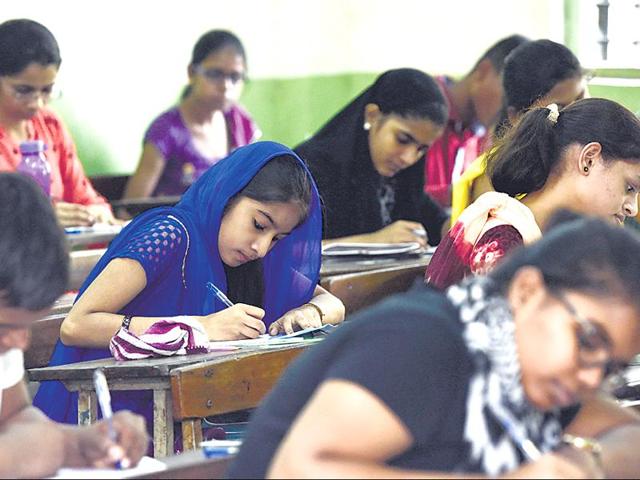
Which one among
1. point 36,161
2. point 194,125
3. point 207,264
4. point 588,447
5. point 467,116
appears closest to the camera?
point 588,447

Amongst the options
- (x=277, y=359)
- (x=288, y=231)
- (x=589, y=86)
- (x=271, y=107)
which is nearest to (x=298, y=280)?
(x=288, y=231)

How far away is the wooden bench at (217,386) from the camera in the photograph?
252 centimetres

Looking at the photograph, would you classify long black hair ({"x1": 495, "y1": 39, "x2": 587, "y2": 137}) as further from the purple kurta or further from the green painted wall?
the green painted wall

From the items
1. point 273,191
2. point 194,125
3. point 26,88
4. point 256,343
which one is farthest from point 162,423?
point 194,125

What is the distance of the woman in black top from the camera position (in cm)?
441

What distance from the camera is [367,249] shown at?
4.19 m

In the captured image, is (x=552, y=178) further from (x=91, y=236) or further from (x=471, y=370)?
(x=91, y=236)

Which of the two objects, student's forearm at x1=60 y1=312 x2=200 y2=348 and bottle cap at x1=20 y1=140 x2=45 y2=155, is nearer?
student's forearm at x1=60 y1=312 x2=200 y2=348

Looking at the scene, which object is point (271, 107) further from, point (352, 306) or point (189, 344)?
point (189, 344)

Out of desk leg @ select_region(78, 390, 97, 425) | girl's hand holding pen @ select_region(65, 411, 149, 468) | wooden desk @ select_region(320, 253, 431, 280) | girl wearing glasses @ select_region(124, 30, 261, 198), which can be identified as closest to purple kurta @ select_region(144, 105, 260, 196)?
girl wearing glasses @ select_region(124, 30, 261, 198)

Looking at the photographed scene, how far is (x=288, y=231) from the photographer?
3.14 m

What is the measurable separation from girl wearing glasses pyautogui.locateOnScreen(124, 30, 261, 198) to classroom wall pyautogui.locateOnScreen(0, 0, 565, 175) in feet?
1.12

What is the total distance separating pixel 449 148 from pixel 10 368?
4.05 m

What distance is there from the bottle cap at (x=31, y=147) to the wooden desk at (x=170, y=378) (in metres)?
2.24
